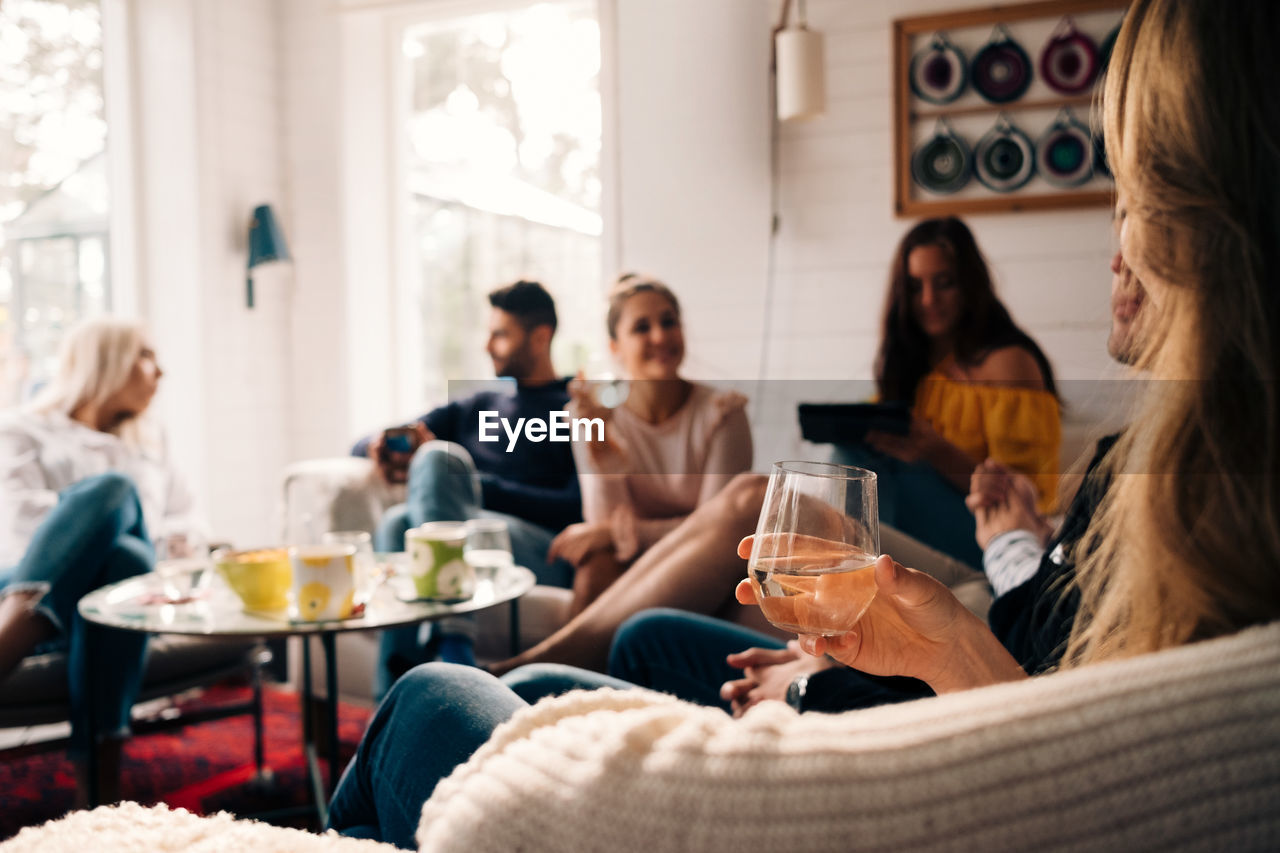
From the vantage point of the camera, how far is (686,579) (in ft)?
6.20

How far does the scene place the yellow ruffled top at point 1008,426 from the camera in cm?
224

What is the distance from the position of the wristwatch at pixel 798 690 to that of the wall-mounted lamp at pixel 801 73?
78.3 inches

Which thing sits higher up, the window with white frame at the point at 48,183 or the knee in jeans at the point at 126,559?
the window with white frame at the point at 48,183

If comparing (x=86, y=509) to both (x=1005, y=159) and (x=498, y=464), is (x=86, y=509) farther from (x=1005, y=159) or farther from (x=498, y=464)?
(x=1005, y=159)

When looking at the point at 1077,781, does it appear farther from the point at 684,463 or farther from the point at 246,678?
the point at 246,678

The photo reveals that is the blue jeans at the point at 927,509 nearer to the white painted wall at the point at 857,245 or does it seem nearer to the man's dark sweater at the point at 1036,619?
the white painted wall at the point at 857,245

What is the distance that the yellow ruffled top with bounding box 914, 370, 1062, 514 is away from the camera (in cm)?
224

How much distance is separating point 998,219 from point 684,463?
1.25 metres

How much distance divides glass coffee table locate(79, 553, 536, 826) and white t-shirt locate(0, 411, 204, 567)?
494mm

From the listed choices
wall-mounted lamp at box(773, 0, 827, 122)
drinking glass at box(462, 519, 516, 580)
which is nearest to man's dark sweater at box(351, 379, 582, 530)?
drinking glass at box(462, 519, 516, 580)

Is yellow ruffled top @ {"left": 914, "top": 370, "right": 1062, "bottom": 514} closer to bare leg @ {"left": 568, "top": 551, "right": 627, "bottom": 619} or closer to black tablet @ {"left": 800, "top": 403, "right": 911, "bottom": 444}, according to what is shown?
black tablet @ {"left": 800, "top": 403, "right": 911, "bottom": 444}

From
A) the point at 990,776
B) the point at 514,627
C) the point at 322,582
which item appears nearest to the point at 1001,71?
the point at 514,627

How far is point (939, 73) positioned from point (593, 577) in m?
1.76

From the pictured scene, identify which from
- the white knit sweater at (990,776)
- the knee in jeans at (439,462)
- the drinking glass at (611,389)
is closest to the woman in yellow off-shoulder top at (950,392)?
the drinking glass at (611,389)
